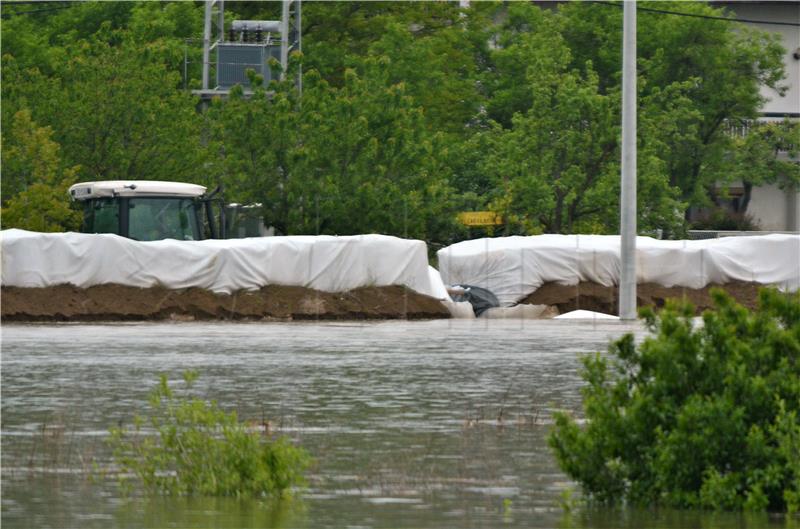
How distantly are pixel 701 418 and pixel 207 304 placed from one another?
1068 inches

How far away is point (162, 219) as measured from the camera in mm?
40375

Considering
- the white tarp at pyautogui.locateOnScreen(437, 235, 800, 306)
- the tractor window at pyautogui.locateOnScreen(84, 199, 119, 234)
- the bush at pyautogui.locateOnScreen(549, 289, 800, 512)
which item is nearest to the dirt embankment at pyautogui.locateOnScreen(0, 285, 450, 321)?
the white tarp at pyautogui.locateOnScreen(437, 235, 800, 306)

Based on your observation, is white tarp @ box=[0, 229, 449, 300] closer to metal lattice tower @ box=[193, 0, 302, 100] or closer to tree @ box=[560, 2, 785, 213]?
metal lattice tower @ box=[193, 0, 302, 100]

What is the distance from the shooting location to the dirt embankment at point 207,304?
35219 mm

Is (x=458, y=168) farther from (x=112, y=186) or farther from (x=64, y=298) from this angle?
(x=64, y=298)

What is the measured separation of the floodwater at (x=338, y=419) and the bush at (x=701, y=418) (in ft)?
0.80

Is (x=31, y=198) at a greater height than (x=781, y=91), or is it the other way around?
(x=781, y=91)

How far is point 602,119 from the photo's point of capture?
179 feet

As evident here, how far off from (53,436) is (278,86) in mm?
34727

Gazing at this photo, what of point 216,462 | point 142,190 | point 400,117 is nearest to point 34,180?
point 142,190

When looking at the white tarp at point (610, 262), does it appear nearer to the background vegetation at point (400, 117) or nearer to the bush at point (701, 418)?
the background vegetation at point (400, 117)

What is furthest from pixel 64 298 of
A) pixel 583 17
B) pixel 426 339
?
pixel 583 17

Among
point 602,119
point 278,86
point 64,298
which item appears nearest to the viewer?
point 64,298

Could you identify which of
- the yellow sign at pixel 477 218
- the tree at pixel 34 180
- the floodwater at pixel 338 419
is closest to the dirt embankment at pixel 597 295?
the floodwater at pixel 338 419
